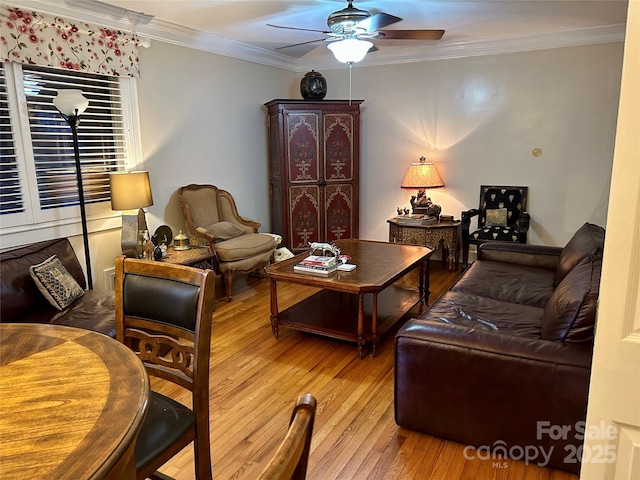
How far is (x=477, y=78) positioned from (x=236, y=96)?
2.65 meters

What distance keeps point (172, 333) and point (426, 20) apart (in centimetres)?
359

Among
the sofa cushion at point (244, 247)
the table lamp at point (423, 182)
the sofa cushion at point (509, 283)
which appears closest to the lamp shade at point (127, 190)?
the sofa cushion at point (244, 247)

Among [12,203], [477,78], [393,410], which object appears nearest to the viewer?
[393,410]

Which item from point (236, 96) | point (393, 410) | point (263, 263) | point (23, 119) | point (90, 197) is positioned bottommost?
point (393, 410)

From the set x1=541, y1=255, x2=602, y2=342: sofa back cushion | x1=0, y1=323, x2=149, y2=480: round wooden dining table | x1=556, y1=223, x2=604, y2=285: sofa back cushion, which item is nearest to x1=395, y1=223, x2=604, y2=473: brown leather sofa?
x1=541, y1=255, x2=602, y2=342: sofa back cushion

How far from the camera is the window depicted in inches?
125

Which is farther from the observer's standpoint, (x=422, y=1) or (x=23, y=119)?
(x=422, y=1)

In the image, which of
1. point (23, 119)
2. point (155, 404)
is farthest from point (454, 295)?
point (23, 119)

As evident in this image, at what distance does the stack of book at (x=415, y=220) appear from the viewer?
4.98 m

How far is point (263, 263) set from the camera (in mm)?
4504

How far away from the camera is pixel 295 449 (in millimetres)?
665

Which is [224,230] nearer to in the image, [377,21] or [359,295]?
[359,295]

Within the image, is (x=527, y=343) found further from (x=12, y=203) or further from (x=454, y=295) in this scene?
(x=12, y=203)

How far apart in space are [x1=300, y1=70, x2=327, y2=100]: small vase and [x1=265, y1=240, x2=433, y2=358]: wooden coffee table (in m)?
2.26
